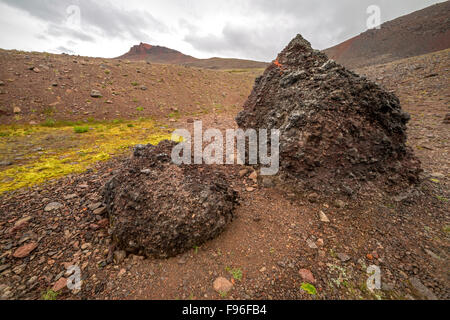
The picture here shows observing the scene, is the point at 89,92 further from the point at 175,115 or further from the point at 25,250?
the point at 25,250

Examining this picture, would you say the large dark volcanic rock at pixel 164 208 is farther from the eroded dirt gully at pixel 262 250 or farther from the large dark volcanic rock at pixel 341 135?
the large dark volcanic rock at pixel 341 135

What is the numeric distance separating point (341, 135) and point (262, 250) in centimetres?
262

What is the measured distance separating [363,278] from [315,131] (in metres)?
2.37

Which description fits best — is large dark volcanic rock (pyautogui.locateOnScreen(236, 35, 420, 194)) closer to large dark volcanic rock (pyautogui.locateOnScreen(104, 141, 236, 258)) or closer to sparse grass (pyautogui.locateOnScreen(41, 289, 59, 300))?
large dark volcanic rock (pyautogui.locateOnScreen(104, 141, 236, 258))

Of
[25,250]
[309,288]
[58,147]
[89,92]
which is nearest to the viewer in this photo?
[309,288]

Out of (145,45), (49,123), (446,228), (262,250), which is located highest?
(145,45)

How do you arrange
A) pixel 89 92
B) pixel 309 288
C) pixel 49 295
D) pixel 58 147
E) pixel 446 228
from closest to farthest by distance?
1. pixel 49 295
2. pixel 309 288
3. pixel 446 228
4. pixel 58 147
5. pixel 89 92

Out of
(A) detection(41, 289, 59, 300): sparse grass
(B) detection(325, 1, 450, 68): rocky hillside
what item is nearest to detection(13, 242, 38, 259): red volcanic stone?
(A) detection(41, 289, 59, 300): sparse grass

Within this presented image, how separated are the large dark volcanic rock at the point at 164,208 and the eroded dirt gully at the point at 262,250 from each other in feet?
0.63

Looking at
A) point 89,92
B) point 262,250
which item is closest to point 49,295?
point 262,250

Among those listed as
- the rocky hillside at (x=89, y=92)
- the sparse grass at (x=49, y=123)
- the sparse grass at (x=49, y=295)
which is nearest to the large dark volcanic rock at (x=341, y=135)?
the sparse grass at (x=49, y=295)

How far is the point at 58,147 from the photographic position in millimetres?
5996

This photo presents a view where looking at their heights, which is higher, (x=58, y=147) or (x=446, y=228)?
(x=58, y=147)
